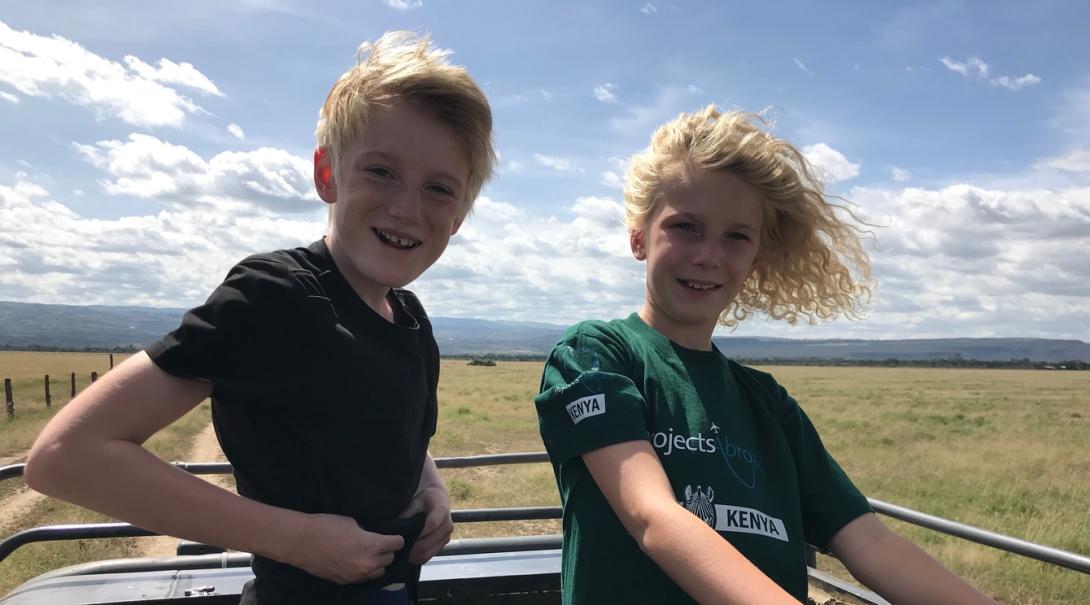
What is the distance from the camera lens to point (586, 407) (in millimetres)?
1536

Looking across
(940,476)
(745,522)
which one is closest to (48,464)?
(745,522)

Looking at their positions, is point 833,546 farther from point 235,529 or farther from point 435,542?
point 235,529

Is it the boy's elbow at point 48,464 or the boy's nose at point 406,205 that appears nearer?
the boy's elbow at point 48,464

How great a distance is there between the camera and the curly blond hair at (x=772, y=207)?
1.86 meters

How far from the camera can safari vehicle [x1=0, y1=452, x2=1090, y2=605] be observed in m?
2.30

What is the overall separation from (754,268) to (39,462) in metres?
1.82

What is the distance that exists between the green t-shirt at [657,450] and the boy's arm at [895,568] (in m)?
0.16

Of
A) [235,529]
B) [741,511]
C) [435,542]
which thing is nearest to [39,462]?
[235,529]

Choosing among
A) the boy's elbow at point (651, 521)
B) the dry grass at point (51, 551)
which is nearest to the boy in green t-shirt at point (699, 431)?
the boy's elbow at point (651, 521)

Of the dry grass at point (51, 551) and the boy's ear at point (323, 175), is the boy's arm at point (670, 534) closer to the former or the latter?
the boy's ear at point (323, 175)

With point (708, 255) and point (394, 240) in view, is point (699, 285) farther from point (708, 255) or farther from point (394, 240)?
point (394, 240)

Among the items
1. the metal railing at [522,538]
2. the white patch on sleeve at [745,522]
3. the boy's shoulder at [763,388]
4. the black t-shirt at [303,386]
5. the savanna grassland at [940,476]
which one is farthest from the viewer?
the savanna grassland at [940,476]

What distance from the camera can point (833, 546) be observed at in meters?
1.89

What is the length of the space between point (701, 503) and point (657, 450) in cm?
14
